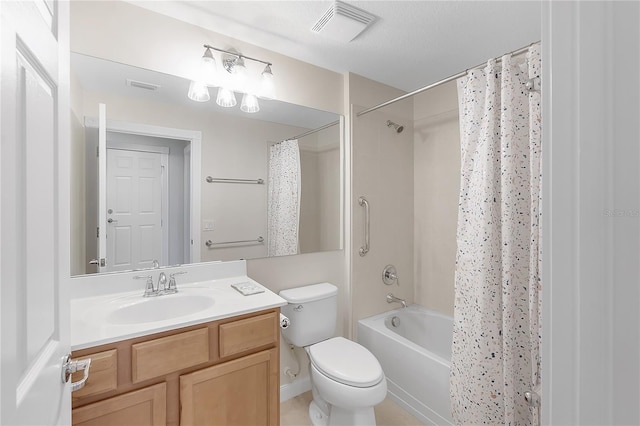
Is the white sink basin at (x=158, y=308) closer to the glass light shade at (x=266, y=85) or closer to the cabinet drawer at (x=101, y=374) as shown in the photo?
the cabinet drawer at (x=101, y=374)

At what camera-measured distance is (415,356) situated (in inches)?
74.1

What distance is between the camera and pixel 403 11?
160 centimetres

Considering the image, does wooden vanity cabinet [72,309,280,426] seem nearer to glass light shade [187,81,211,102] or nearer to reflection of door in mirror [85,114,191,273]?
reflection of door in mirror [85,114,191,273]

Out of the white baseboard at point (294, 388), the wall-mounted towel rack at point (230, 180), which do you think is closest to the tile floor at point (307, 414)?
the white baseboard at point (294, 388)

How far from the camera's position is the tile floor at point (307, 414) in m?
1.85

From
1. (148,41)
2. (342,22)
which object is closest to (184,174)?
(148,41)

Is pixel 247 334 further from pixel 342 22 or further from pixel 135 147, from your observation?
pixel 342 22

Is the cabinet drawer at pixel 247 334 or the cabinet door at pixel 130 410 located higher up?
the cabinet drawer at pixel 247 334

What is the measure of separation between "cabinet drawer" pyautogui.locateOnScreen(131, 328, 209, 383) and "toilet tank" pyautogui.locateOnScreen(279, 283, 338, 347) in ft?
2.29

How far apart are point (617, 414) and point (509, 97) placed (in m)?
1.45

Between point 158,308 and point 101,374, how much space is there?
0.42 metres

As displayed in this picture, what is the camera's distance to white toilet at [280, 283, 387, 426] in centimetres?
152

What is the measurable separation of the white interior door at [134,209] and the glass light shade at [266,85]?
0.76 meters

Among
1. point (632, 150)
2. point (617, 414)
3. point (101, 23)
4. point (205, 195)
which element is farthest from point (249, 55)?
point (617, 414)
